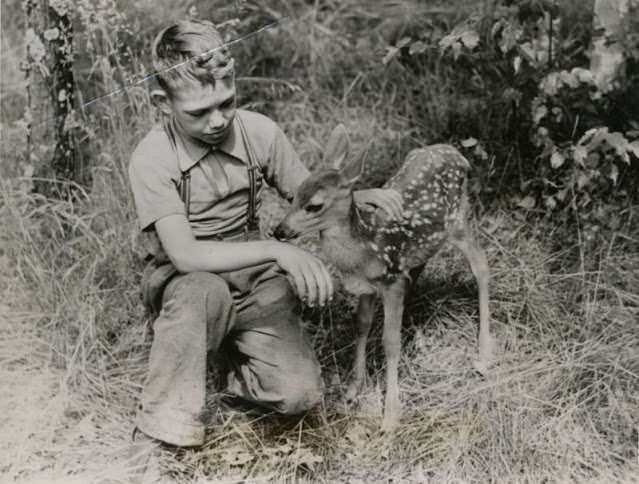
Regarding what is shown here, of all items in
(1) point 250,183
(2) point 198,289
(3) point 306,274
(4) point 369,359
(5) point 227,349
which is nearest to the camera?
(3) point 306,274

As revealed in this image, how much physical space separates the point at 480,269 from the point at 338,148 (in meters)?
1.05

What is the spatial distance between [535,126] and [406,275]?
1283 mm

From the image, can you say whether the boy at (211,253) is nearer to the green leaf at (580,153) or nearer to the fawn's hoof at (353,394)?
the fawn's hoof at (353,394)

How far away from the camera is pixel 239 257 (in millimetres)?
3150

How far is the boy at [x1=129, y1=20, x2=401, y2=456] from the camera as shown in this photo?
3.14 meters

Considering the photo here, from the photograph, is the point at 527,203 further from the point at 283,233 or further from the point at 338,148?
the point at 283,233

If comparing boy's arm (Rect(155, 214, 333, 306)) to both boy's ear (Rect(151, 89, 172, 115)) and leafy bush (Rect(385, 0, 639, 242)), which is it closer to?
boy's ear (Rect(151, 89, 172, 115))

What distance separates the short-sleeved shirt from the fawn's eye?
27cm

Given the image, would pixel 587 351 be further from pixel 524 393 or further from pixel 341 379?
pixel 341 379

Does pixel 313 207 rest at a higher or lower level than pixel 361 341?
higher

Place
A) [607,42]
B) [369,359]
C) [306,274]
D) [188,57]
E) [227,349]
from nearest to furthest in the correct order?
[306,274] → [188,57] → [227,349] → [369,359] → [607,42]

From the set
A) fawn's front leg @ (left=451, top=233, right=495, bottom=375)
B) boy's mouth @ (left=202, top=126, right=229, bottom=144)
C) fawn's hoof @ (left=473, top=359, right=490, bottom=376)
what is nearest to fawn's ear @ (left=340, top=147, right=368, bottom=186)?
boy's mouth @ (left=202, top=126, right=229, bottom=144)

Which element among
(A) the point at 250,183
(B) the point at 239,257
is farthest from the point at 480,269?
(B) the point at 239,257

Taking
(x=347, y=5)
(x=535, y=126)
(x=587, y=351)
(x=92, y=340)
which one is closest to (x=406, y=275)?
(x=587, y=351)
